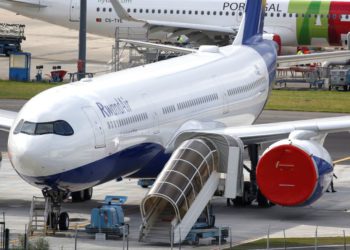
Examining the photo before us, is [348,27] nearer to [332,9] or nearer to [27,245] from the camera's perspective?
[332,9]

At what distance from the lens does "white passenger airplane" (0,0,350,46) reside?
9206cm

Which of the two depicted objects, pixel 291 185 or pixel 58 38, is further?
pixel 58 38

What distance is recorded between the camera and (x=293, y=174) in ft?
129

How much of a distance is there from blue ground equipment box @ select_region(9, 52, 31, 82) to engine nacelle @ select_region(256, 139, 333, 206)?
1869 inches

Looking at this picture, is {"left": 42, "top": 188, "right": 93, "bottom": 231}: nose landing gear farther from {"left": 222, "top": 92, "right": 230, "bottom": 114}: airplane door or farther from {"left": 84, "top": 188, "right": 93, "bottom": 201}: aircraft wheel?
{"left": 222, "top": 92, "right": 230, "bottom": 114}: airplane door

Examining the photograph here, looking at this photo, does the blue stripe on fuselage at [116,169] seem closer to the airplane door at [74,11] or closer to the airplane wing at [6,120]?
the airplane wing at [6,120]

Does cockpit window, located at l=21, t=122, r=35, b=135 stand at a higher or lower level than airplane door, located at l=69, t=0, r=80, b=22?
lower

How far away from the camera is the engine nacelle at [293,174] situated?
129 feet

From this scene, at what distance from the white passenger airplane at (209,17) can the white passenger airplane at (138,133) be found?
4358 cm

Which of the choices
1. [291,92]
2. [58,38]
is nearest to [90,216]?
[291,92]

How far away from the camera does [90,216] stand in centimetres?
4200

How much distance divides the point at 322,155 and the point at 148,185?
10338 mm

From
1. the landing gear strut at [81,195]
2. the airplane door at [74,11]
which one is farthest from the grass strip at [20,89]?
the landing gear strut at [81,195]

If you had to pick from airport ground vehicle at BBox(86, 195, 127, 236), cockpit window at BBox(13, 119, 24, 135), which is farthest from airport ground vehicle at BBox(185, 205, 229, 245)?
cockpit window at BBox(13, 119, 24, 135)
